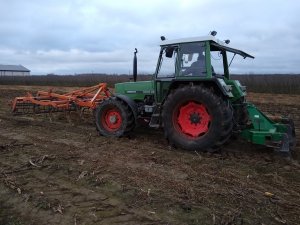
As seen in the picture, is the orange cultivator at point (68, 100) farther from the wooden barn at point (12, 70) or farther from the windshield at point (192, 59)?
the wooden barn at point (12, 70)

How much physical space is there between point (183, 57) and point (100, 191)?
3.54 meters

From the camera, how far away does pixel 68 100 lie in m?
10.5

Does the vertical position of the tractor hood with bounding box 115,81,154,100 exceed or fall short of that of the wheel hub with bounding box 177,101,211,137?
it exceeds it

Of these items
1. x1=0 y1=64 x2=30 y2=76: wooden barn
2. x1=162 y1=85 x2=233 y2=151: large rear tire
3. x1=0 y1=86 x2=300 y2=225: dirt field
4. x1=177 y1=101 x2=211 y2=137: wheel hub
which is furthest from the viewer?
x1=0 y1=64 x2=30 y2=76: wooden barn

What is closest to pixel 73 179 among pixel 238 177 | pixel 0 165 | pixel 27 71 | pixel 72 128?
pixel 0 165

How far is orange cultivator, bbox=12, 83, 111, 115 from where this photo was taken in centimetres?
1021

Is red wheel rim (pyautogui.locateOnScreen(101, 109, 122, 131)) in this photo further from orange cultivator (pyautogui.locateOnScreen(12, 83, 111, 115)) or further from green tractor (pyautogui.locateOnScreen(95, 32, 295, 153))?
orange cultivator (pyautogui.locateOnScreen(12, 83, 111, 115))

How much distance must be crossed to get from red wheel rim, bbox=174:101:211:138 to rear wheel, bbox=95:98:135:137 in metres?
1.35

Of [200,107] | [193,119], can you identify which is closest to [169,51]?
[200,107]

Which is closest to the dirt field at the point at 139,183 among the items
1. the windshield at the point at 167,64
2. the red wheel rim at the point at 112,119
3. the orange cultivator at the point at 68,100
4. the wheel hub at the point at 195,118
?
the red wheel rim at the point at 112,119

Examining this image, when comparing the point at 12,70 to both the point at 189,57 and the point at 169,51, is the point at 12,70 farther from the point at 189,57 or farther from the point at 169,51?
the point at 189,57

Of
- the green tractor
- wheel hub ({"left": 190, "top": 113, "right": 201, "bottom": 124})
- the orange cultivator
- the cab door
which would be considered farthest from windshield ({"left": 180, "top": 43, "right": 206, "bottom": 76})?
the orange cultivator

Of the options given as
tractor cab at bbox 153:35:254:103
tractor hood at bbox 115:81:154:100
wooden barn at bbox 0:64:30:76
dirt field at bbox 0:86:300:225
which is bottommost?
dirt field at bbox 0:86:300:225

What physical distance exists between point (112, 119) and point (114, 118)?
7 centimetres
